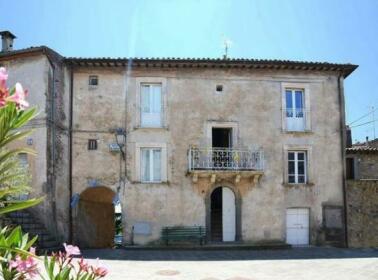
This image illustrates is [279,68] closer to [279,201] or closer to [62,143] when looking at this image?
[279,201]

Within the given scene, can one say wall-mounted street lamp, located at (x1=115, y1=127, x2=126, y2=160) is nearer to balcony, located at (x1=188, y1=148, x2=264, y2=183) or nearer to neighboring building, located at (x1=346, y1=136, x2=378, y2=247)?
balcony, located at (x1=188, y1=148, x2=264, y2=183)

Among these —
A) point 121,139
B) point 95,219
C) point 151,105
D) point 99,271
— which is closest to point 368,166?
point 151,105

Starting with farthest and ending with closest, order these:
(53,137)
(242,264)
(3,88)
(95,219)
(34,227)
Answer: (95,219) < (53,137) < (34,227) < (242,264) < (3,88)

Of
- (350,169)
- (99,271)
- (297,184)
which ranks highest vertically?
(350,169)

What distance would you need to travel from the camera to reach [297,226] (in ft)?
65.0

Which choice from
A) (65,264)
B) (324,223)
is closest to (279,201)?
(324,223)

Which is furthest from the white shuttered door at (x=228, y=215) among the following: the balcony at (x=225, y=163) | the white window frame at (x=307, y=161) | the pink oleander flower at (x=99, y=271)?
the pink oleander flower at (x=99, y=271)

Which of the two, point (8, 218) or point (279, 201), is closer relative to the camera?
point (8, 218)

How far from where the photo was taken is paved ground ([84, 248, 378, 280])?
12.3m

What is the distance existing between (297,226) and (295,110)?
5.13 metres

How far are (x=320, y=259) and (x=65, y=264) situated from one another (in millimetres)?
13615

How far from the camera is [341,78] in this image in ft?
68.7

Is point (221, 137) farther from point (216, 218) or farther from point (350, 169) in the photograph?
point (350, 169)

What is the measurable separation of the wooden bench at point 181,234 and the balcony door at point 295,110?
612 cm
